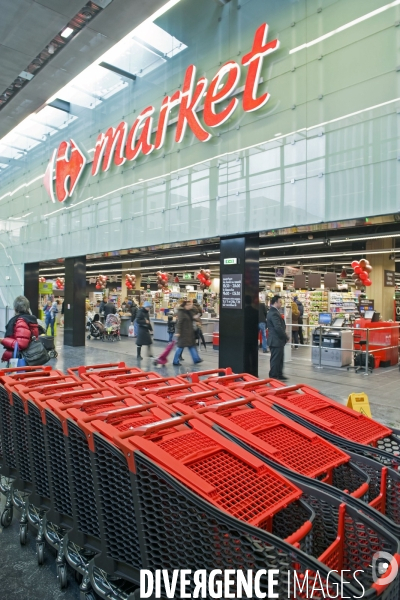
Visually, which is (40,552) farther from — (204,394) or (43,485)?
(204,394)

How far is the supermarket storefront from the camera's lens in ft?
Answer: 20.6

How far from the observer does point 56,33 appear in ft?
23.9

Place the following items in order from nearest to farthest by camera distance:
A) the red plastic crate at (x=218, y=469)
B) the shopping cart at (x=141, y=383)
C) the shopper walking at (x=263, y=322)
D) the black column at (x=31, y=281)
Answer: the red plastic crate at (x=218, y=469) → the shopping cart at (x=141, y=383) → the shopper walking at (x=263, y=322) → the black column at (x=31, y=281)

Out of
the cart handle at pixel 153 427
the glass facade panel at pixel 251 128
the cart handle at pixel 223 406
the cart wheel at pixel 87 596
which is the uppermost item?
the glass facade panel at pixel 251 128

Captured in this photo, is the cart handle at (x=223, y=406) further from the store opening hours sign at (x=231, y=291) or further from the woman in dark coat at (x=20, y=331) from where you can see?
the store opening hours sign at (x=231, y=291)

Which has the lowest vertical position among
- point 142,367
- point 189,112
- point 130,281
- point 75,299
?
point 142,367

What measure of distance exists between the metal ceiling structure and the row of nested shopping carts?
652 centimetres

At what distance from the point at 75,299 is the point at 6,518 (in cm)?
1156

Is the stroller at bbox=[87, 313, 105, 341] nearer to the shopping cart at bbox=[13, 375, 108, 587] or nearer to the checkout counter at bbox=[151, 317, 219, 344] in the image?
the checkout counter at bbox=[151, 317, 219, 344]

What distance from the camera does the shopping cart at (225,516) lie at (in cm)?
144

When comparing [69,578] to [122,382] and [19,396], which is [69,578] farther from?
[122,382]

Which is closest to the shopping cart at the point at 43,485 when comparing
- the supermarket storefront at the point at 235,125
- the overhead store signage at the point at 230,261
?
the supermarket storefront at the point at 235,125

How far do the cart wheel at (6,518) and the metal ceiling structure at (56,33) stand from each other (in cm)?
699

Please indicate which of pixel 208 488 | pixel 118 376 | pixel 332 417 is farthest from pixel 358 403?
pixel 208 488
